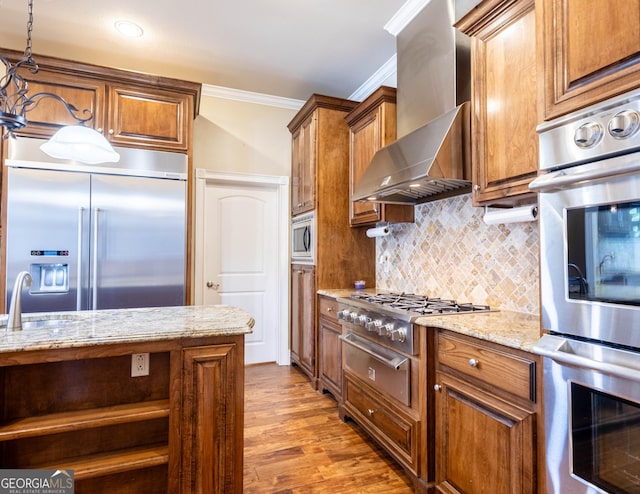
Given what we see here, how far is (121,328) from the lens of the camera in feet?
5.16

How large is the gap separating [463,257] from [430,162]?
2.65 ft

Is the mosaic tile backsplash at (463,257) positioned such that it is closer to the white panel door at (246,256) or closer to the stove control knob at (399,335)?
the stove control knob at (399,335)

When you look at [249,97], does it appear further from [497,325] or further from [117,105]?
[497,325]

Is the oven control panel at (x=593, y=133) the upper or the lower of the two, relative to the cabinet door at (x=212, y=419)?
Result: upper

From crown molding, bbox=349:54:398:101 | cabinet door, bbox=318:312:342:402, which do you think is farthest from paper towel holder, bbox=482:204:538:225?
crown molding, bbox=349:54:398:101

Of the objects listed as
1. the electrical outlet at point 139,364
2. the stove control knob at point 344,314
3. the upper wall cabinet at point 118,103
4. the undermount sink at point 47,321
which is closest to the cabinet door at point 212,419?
the electrical outlet at point 139,364

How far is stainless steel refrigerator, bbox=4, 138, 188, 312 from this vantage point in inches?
107

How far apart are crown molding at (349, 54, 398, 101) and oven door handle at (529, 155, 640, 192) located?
2221 millimetres

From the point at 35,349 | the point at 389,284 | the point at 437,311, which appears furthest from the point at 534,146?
the point at 35,349

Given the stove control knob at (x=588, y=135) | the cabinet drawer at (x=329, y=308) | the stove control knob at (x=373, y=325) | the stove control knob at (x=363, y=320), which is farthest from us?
the cabinet drawer at (x=329, y=308)

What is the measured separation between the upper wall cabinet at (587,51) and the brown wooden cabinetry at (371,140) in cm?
155

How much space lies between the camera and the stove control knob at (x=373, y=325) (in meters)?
2.23

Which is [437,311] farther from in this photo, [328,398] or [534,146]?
[328,398]
